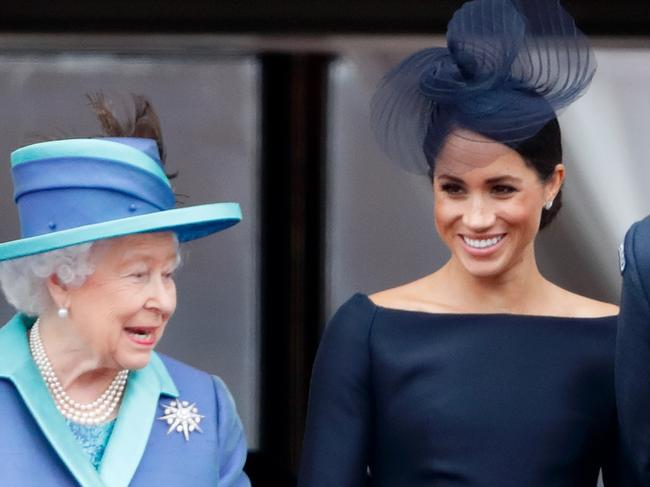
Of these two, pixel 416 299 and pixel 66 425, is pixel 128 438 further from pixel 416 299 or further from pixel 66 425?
pixel 416 299

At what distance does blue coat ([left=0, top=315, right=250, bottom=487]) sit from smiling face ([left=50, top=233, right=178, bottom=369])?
11 cm

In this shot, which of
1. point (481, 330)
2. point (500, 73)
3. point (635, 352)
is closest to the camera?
point (635, 352)

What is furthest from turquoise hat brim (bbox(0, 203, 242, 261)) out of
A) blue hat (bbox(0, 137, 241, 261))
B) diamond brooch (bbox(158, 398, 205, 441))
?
diamond brooch (bbox(158, 398, 205, 441))

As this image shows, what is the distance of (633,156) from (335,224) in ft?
2.46

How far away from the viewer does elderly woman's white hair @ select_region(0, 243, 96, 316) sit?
2.62m

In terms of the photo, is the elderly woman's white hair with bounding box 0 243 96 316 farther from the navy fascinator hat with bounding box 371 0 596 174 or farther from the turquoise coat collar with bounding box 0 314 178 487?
the navy fascinator hat with bounding box 371 0 596 174

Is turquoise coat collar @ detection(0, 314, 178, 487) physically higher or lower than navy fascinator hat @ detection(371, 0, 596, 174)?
lower

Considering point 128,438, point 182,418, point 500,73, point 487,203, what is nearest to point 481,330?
point 487,203

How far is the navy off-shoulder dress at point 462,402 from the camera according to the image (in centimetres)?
291

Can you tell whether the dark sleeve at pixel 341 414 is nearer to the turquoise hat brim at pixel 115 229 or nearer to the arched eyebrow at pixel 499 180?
the arched eyebrow at pixel 499 180

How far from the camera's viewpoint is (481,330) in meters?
3.00

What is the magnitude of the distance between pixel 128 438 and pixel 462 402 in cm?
64

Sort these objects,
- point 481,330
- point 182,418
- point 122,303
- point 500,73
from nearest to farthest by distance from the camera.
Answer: point 122,303
point 182,418
point 500,73
point 481,330

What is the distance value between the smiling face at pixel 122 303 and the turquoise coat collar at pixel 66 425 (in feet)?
0.32
